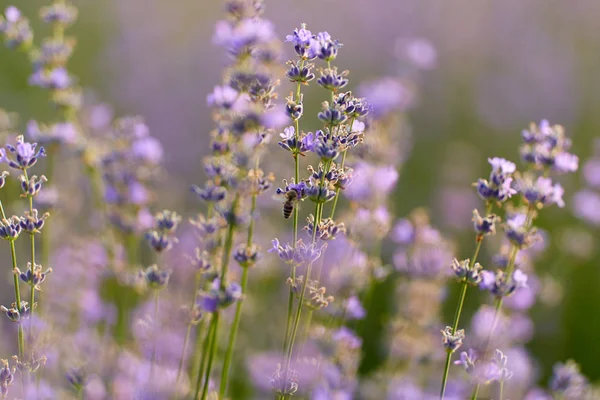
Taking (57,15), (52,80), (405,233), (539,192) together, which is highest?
(57,15)

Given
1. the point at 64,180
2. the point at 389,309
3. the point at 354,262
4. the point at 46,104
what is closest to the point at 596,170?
the point at 389,309

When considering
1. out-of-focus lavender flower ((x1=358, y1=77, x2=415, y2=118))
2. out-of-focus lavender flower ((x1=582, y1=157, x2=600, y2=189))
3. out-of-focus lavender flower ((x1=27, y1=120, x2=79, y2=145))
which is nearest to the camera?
out-of-focus lavender flower ((x1=27, y1=120, x2=79, y2=145))

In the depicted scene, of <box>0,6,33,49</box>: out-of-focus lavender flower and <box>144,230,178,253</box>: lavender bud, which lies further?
<box>0,6,33,49</box>: out-of-focus lavender flower

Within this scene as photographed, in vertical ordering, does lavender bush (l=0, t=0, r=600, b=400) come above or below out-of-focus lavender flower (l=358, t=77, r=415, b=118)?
below

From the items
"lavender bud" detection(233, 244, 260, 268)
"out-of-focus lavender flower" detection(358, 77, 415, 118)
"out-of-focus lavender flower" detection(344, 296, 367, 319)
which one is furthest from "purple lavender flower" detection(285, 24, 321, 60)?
"out-of-focus lavender flower" detection(358, 77, 415, 118)

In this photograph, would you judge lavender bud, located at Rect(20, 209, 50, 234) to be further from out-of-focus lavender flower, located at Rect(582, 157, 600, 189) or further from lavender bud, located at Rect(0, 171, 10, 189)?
out-of-focus lavender flower, located at Rect(582, 157, 600, 189)

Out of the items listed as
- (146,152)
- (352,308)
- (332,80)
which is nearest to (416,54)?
(146,152)

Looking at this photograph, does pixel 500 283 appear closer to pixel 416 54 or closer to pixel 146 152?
pixel 146 152

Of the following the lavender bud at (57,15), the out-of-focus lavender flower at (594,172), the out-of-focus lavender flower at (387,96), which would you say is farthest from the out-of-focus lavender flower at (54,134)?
the out-of-focus lavender flower at (594,172)

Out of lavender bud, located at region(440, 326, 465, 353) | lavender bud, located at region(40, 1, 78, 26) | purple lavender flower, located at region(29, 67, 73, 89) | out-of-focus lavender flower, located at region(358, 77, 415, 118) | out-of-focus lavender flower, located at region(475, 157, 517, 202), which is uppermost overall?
out-of-focus lavender flower, located at region(358, 77, 415, 118)
